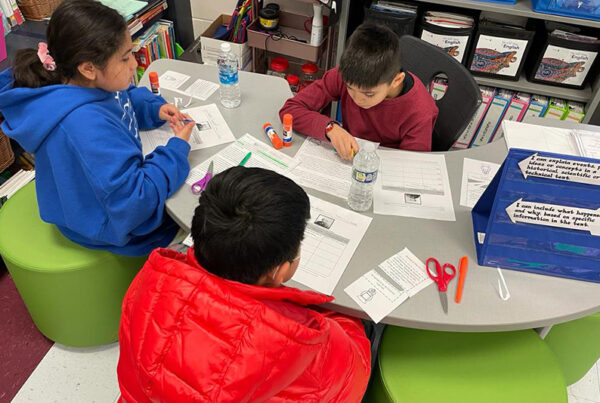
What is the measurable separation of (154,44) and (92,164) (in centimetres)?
170

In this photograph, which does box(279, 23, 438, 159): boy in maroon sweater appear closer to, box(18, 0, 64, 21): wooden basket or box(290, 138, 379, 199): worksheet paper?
box(290, 138, 379, 199): worksheet paper

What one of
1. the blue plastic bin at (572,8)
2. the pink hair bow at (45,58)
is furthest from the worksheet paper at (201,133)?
the blue plastic bin at (572,8)

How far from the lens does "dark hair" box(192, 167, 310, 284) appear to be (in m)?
0.77

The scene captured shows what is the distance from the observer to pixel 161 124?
1597 mm

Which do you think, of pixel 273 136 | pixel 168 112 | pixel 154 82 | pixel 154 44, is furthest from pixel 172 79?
pixel 154 44

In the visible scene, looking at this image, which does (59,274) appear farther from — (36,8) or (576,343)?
(576,343)

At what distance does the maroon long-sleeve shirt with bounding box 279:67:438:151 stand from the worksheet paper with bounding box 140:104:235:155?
0.21 metres

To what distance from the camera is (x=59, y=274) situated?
54.8 inches

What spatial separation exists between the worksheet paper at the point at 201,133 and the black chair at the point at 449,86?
660 mm

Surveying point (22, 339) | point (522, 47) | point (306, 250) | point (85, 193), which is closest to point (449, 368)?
point (306, 250)

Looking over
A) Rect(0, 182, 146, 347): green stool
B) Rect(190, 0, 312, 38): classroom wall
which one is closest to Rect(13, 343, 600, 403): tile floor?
Rect(0, 182, 146, 347): green stool

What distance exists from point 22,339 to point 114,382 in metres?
0.42

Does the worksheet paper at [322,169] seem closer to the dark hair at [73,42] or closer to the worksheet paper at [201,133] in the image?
the worksheet paper at [201,133]

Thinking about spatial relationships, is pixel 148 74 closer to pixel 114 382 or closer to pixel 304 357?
pixel 114 382
